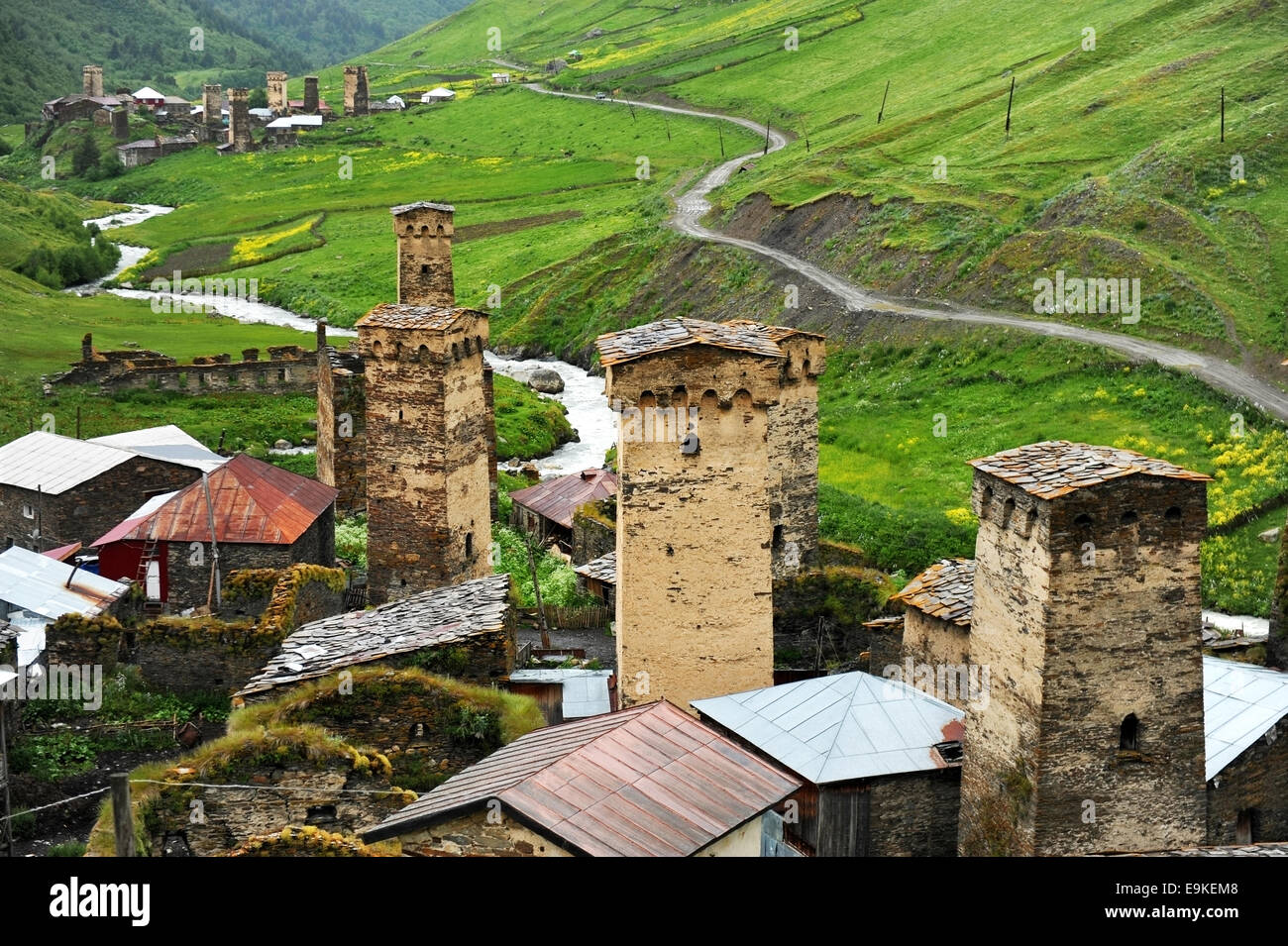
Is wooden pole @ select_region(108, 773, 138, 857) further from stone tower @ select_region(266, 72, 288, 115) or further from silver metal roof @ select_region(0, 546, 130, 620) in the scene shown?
stone tower @ select_region(266, 72, 288, 115)

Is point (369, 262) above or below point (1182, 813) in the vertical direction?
above

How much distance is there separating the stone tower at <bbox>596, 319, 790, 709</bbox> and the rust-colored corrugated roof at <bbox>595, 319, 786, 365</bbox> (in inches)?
1.6

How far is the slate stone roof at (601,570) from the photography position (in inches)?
1517

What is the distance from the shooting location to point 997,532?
71.1ft

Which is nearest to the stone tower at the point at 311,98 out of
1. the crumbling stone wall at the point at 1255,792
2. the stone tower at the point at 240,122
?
the stone tower at the point at 240,122

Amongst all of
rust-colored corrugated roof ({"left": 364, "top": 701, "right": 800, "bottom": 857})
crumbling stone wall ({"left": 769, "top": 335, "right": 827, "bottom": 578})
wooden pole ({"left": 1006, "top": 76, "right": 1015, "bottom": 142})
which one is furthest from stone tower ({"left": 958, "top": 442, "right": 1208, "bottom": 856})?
wooden pole ({"left": 1006, "top": 76, "right": 1015, "bottom": 142})

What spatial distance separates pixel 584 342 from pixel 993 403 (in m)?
29.7

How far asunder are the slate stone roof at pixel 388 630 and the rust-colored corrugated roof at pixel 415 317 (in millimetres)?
6128

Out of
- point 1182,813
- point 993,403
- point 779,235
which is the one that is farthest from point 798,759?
point 779,235

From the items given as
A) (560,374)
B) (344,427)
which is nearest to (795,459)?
(344,427)

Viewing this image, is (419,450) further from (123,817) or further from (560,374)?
(560,374)

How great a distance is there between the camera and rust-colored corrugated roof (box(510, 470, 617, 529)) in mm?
47656
